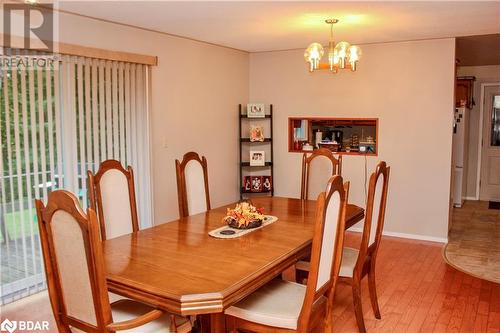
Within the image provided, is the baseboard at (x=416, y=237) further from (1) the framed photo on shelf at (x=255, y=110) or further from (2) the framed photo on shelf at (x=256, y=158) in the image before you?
(1) the framed photo on shelf at (x=255, y=110)

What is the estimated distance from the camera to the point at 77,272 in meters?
1.99

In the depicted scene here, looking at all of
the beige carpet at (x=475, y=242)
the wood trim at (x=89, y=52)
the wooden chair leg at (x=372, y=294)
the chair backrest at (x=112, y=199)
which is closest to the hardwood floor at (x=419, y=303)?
the wooden chair leg at (x=372, y=294)

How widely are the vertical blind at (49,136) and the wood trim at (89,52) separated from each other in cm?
7

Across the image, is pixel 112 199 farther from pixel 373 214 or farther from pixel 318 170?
pixel 318 170

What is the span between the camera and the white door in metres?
7.78

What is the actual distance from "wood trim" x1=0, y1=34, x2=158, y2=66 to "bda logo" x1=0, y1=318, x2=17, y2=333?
2007 mm

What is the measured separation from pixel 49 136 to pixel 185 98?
1792mm

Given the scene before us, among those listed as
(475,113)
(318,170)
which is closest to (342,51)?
(318,170)

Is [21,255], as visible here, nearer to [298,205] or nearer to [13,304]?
[13,304]

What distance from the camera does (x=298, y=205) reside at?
12.3 ft

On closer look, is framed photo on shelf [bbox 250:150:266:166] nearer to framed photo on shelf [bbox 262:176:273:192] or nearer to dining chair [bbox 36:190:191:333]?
framed photo on shelf [bbox 262:176:273:192]

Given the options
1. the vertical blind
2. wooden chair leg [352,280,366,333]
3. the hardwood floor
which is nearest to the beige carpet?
the hardwood floor

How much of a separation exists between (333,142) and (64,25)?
3.55m

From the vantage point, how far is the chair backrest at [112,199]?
302cm
